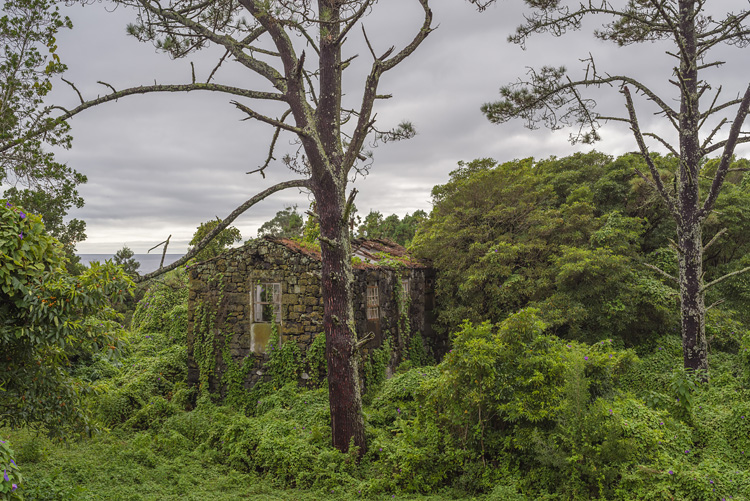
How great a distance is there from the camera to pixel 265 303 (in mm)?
12031

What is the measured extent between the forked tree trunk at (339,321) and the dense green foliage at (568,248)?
5.69 m

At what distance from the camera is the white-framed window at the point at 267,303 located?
467 inches

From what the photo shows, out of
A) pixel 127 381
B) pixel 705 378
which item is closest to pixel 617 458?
pixel 705 378

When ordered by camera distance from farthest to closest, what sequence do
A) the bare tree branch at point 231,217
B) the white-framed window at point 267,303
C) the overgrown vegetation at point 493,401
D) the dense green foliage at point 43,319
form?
the white-framed window at point 267,303
the bare tree branch at point 231,217
the overgrown vegetation at point 493,401
the dense green foliage at point 43,319

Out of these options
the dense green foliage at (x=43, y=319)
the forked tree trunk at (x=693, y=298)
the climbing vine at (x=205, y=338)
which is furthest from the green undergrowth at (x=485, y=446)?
the climbing vine at (x=205, y=338)

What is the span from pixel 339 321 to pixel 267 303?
15.0ft

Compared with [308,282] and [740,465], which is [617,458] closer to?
[740,465]

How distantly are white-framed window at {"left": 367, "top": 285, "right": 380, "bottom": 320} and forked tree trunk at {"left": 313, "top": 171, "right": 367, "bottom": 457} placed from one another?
4.11 metres

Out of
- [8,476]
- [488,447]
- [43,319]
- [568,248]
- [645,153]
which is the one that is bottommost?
[488,447]

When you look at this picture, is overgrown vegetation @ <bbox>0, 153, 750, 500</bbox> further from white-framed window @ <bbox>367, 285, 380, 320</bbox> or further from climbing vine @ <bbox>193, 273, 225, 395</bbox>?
white-framed window @ <bbox>367, 285, 380, 320</bbox>

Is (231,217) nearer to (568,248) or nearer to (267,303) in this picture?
(267,303)

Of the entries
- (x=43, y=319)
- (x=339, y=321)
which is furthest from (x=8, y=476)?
(x=339, y=321)

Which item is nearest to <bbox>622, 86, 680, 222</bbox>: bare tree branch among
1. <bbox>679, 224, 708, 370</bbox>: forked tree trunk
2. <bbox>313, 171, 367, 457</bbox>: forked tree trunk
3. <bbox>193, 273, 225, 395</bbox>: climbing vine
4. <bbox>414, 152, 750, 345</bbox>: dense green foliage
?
<bbox>679, 224, 708, 370</bbox>: forked tree trunk

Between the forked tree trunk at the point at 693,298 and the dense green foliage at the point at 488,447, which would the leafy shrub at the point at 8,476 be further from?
the forked tree trunk at the point at 693,298
